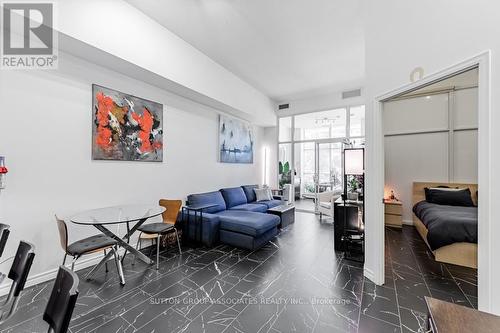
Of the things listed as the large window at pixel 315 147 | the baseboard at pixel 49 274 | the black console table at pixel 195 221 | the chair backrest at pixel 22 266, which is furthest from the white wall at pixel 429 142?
the baseboard at pixel 49 274

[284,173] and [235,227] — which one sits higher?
[284,173]

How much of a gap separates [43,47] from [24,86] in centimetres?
54

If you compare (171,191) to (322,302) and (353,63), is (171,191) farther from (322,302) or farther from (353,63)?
(353,63)

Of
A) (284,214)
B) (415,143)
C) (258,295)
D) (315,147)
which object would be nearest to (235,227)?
(258,295)

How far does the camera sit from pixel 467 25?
64.7 inches

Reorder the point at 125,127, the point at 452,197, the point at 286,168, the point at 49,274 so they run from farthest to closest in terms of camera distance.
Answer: the point at 286,168
the point at 452,197
the point at 125,127
the point at 49,274

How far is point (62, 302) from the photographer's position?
0.90m

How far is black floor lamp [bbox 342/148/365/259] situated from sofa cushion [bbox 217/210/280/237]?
4.15 feet

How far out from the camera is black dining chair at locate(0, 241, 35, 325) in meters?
1.19

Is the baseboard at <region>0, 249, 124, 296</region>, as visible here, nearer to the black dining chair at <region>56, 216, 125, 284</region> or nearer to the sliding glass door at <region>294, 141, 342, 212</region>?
the black dining chair at <region>56, 216, 125, 284</region>

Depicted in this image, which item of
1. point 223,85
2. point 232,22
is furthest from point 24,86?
point 223,85

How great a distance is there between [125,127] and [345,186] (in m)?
3.71

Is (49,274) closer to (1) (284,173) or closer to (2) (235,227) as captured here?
(2) (235,227)

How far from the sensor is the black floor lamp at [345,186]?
10.2 feet
